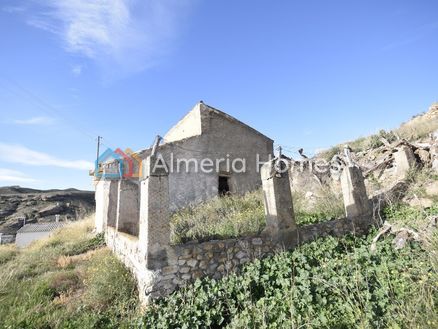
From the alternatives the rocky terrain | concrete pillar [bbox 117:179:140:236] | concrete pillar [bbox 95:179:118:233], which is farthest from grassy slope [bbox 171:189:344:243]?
the rocky terrain

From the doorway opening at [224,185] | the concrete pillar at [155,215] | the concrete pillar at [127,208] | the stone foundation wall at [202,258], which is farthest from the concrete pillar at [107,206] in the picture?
→ the doorway opening at [224,185]

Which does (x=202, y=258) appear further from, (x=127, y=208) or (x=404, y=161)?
(x=404, y=161)

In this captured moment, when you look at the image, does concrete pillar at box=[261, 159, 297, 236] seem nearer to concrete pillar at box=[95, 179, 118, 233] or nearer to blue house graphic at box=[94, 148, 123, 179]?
concrete pillar at box=[95, 179, 118, 233]

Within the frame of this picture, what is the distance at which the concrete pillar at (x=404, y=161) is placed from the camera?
9.26 metres

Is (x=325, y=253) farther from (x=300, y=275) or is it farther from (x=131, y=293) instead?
(x=131, y=293)

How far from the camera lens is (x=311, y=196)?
31.2 ft

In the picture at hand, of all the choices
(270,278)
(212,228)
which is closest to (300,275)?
(270,278)

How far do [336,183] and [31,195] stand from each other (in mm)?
45106

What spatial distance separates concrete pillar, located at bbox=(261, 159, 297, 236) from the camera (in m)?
5.79

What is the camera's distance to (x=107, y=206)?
10531 mm

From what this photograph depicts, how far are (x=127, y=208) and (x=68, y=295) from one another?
2.90 meters

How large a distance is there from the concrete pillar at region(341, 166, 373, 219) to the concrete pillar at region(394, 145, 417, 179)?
122 inches

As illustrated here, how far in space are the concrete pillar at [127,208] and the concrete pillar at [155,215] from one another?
11.0 ft
